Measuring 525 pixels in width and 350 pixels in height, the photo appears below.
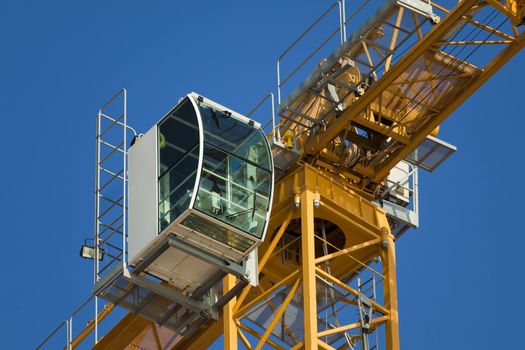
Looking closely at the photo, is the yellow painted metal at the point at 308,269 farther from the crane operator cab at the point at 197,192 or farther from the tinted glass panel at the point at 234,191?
the tinted glass panel at the point at 234,191

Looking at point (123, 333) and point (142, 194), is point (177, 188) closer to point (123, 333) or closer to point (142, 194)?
point (142, 194)

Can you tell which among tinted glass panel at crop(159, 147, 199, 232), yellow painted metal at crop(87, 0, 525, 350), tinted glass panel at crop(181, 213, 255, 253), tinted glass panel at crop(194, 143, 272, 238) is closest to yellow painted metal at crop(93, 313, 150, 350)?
yellow painted metal at crop(87, 0, 525, 350)

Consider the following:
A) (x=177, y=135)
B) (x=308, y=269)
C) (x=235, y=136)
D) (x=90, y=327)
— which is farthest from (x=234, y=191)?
(x=90, y=327)

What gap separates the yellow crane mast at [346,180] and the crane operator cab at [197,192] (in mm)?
297

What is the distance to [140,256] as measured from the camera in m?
38.5

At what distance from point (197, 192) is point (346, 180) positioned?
5.94 metres

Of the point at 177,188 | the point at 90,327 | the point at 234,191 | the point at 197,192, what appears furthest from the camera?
the point at 90,327

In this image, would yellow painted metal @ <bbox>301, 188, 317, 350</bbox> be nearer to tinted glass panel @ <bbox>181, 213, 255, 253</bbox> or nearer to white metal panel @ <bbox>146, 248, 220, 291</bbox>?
white metal panel @ <bbox>146, 248, 220, 291</bbox>

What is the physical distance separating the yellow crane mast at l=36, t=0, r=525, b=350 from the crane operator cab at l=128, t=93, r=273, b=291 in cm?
30

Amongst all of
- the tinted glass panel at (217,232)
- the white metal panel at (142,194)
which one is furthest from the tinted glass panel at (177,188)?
the tinted glass panel at (217,232)

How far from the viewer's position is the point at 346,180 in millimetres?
43219

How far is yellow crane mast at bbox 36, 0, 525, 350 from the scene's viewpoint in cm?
4047

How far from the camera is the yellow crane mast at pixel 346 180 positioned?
40469mm

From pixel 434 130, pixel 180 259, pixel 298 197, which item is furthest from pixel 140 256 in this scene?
pixel 434 130
